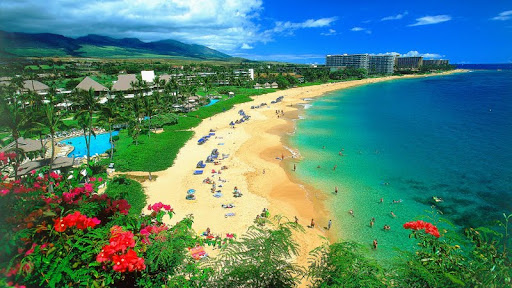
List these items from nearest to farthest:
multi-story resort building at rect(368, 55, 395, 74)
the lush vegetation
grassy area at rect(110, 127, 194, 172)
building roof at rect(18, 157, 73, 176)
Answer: the lush vegetation → building roof at rect(18, 157, 73, 176) → grassy area at rect(110, 127, 194, 172) → multi-story resort building at rect(368, 55, 395, 74)

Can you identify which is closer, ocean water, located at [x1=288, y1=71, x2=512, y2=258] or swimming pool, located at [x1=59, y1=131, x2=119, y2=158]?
ocean water, located at [x1=288, y1=71, x2=512, y2=258]

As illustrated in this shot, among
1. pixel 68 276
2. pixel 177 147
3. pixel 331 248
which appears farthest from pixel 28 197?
pixel 177 147

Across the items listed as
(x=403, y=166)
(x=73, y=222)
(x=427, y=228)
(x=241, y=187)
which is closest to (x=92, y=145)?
(x=241, y=187)

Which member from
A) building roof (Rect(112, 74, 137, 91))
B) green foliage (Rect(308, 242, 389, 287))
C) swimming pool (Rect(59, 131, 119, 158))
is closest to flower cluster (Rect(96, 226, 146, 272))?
green foliage (Rect(308, 242, 389, 287))

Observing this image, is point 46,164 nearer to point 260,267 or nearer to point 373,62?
point 260,267

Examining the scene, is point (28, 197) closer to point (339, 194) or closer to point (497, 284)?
point (497, 284)

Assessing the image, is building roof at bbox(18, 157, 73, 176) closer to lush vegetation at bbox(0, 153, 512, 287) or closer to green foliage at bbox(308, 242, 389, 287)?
lush vegetation at bbox(0, 153, 512, 287)

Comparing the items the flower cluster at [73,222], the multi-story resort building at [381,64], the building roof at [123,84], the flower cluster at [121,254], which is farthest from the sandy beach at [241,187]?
the multi-story resort building at [381,64]
